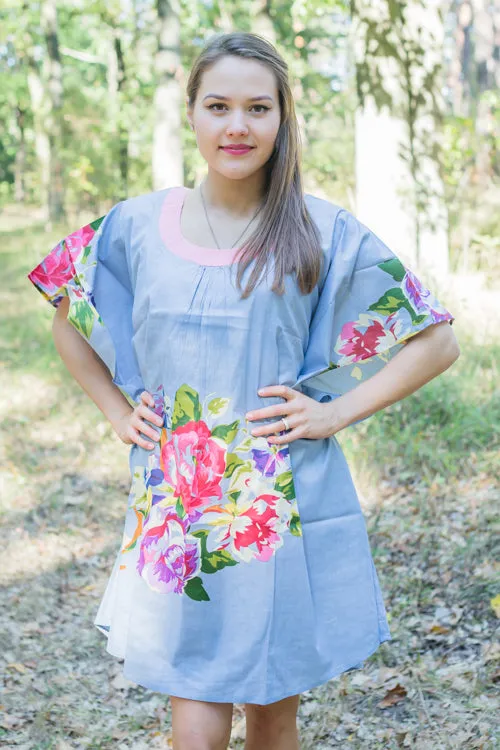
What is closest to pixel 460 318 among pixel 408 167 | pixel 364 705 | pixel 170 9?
pixel 408 167

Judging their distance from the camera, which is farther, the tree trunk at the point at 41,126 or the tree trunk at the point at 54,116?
the tree trunk at the point at 41,126

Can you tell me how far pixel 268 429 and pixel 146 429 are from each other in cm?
30

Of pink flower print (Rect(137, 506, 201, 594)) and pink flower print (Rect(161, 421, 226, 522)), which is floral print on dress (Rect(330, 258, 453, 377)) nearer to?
pink flower print (Rect(161, 421, 226, 522))

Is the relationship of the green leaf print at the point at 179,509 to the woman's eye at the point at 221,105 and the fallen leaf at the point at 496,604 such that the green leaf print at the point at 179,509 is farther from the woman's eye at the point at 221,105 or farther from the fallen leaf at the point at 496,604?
the fallen leaf at the point at 496,604

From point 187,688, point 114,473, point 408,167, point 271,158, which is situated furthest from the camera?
point 408,167

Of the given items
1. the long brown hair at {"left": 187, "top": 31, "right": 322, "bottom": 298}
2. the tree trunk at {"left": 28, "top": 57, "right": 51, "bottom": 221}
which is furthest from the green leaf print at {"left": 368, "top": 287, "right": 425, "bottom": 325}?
the tree trunk at {"left": 28, "top": 57, "right": 51, "bottom": 221}

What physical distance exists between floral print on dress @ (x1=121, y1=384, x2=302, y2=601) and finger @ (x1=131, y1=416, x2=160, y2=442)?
0.29 ft

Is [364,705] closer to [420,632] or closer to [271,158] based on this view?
[420,632]

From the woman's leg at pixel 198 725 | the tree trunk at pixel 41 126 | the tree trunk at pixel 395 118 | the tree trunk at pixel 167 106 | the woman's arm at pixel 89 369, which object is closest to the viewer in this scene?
the woman's leg at pixel 198 725

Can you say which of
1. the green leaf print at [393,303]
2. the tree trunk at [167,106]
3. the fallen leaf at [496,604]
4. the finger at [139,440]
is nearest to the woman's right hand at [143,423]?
the finger at [139,440]

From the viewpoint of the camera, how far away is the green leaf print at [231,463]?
2.09 meters

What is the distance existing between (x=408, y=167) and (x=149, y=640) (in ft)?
17.6

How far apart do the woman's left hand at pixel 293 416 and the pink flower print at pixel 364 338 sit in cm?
17

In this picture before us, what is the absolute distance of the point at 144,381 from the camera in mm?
2311
